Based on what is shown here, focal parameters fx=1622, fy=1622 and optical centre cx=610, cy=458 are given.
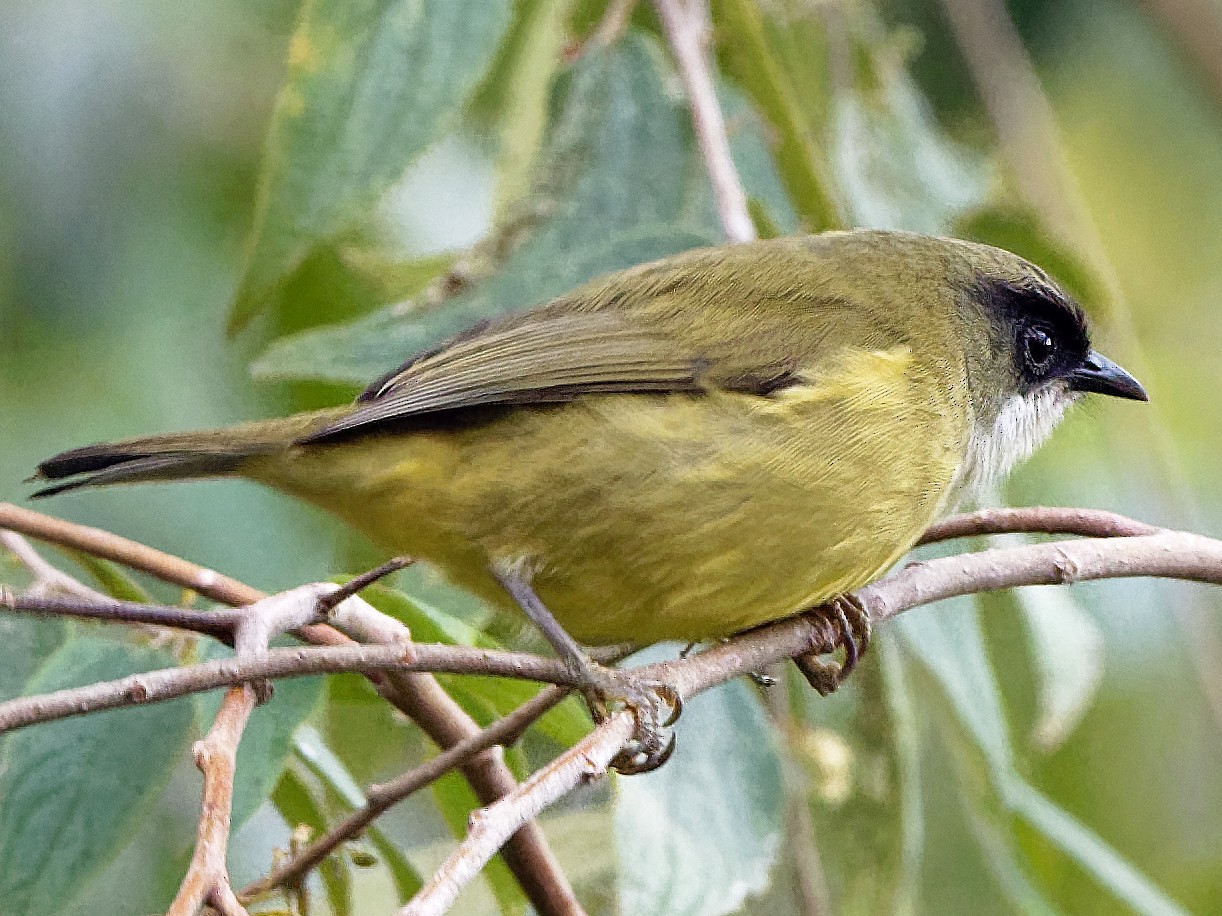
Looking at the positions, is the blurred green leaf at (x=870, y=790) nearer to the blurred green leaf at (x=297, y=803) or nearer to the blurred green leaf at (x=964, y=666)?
the blurred green leaf at (x=964, y=666)

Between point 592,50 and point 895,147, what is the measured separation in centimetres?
77

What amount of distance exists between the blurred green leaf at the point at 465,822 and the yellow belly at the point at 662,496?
0.32m

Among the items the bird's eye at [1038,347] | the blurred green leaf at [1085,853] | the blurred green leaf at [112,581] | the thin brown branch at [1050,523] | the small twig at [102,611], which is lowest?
the blurred green leaf at [1085,853]

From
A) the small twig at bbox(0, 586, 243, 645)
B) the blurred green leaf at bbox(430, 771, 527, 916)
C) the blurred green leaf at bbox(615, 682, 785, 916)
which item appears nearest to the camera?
the small twig at bbox(0, 586, 243, 645)

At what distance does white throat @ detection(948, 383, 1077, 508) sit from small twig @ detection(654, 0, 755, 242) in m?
0.60

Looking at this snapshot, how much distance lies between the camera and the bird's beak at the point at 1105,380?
10.1 feet

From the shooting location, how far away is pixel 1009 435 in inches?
117

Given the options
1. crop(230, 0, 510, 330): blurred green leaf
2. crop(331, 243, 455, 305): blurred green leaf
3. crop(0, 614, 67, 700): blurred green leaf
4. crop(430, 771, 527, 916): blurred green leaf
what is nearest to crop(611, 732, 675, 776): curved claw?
crop(430, 771, 527, 916): blurred green leaf

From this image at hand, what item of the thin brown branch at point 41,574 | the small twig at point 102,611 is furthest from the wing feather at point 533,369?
the small twig at point 102,611

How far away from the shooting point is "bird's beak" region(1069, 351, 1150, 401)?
3.09 metres

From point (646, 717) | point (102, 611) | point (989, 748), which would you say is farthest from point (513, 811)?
point (989, 748)

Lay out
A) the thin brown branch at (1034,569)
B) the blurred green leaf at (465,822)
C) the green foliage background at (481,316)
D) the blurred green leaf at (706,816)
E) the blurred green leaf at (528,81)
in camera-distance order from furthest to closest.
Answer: the blurred green leaf at (528,81)
the blurred green leaf at (465,822)
the green foliage background at (481,316)
the blurred green leaf at (706,816)
the thin brown branch at (1034,569)

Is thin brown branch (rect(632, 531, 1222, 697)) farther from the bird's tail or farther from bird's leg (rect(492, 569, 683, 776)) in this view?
the bird's tail

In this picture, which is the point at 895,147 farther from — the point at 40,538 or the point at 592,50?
the point at 40,538
